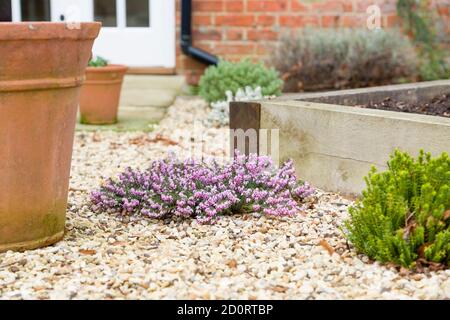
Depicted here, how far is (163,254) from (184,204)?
0.45m

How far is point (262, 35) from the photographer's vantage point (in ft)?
24.5

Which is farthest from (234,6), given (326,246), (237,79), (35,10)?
(326,246)

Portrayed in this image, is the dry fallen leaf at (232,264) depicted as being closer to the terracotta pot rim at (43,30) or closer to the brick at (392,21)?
the terracotta pot rim at (43,30)

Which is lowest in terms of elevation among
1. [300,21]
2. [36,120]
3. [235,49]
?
[36,120]

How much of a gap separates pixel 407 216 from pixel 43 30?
4.75ft

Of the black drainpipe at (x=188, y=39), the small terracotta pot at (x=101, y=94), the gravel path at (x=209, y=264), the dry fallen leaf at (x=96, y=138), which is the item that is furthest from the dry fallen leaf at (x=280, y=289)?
the black drainpipe at (x=188, y=39)

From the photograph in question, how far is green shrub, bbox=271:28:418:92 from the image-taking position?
6855mm

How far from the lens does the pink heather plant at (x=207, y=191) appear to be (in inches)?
138

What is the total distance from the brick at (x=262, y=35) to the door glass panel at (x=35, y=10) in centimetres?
193

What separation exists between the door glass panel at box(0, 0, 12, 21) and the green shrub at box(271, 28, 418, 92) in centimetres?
261

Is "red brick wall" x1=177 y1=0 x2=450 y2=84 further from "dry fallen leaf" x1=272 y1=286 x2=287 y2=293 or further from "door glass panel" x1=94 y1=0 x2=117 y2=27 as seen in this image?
"dry fallen leaf" x1=272 y1=286 x2=287 y2=293

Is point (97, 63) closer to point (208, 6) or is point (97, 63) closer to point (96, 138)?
point (96, 138)

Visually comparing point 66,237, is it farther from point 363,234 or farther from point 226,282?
point 363,234
